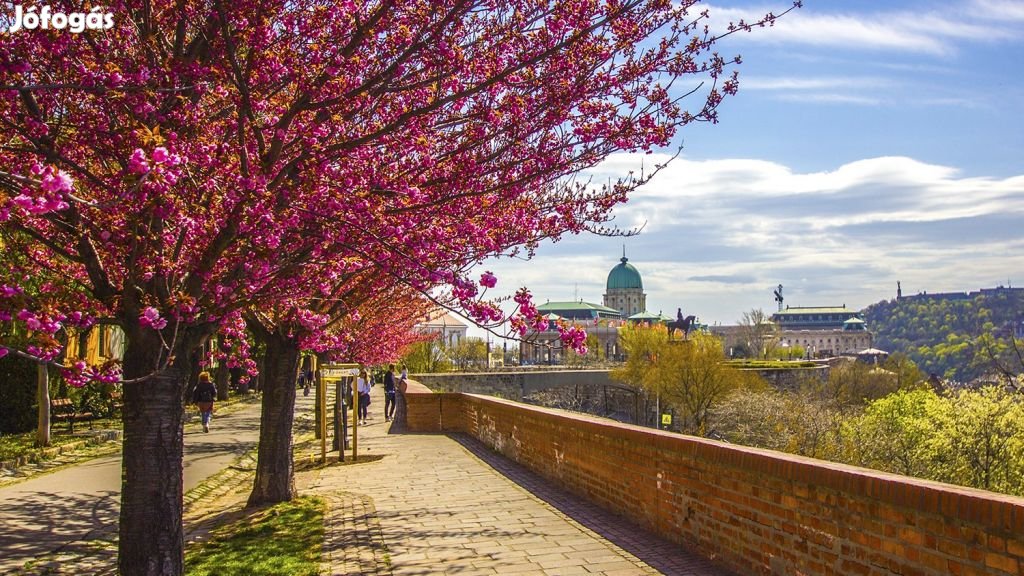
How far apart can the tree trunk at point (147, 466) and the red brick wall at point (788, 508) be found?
4128 mm

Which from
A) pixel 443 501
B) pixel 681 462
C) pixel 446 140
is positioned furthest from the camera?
pixel 443 501

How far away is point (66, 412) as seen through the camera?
2244cm

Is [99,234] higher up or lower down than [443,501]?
higher up

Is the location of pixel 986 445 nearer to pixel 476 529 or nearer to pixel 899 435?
pixel 899 435

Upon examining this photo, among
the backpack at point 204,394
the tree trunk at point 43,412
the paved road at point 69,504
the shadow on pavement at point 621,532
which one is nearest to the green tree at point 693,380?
the backpack at point 204,394

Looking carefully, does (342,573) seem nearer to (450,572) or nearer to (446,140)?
(450,572)

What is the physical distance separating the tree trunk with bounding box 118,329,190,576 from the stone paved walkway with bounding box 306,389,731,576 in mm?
1496

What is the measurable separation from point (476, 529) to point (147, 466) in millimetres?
3552

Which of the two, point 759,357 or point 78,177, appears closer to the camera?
point 78,177

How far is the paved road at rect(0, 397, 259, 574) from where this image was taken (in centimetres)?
909

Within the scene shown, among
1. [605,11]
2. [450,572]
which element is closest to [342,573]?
[450,572]

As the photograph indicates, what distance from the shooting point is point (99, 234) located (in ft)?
20.4

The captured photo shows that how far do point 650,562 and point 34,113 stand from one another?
18.2 feet

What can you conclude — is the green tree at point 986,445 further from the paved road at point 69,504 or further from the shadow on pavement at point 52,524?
the shadow on pavement at point 52,524
